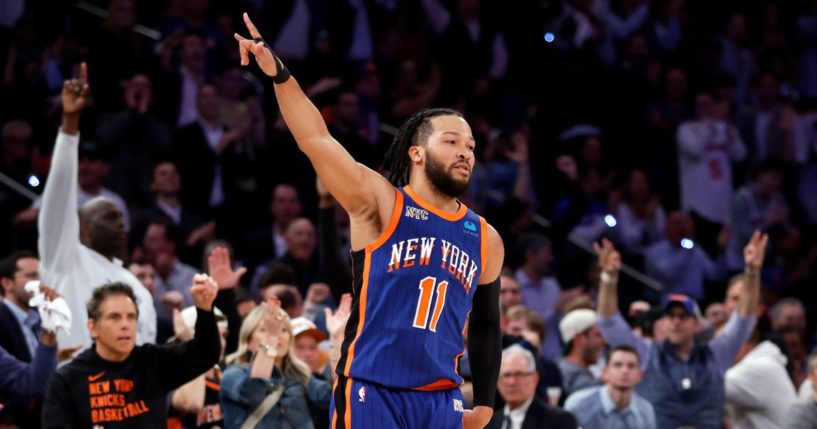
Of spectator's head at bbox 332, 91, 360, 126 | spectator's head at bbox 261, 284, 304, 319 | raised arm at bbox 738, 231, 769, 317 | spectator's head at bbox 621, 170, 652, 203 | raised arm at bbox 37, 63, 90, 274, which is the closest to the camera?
raised arm at bbox 37, 63, 90, 274

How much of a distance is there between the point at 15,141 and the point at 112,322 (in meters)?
4.66

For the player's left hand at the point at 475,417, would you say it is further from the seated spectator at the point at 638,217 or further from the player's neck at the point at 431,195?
the seated spectator at the point at 638,217

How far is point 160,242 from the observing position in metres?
10.1

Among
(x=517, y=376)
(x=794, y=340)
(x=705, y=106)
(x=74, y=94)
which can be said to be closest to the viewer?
(x=74, y=94)

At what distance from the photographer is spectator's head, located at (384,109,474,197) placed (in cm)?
540

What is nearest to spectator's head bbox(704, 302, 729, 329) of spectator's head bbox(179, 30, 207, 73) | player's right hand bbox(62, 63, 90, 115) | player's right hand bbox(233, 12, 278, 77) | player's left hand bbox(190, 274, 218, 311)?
spectator's head bbox(179, 30, 207, 73)

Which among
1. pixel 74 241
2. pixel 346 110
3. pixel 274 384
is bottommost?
pixel 274 384

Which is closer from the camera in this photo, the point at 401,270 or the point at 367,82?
the point at 401,270

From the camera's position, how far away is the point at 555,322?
11609 mm

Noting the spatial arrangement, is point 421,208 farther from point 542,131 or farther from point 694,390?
point 542,131

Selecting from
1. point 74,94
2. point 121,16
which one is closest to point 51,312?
point 74,94

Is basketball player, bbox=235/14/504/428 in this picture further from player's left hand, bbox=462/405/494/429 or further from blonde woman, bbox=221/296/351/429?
blonde woman, bbox=221/296/351/429

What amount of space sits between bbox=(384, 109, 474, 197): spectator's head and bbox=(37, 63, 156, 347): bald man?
2515mm

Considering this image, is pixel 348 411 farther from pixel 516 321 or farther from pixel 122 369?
pixel 516 321
